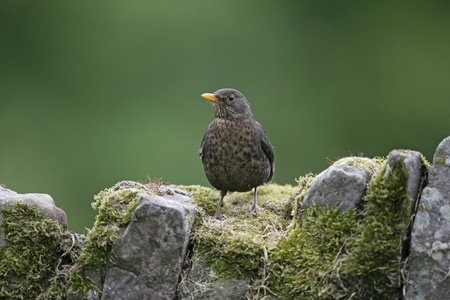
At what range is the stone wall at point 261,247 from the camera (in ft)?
7.79

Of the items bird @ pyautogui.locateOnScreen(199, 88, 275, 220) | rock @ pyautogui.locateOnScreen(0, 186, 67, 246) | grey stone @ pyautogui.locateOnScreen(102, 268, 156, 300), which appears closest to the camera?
grey stone @ pyautogui.locateOnScreen(102, 268, 156, 300)

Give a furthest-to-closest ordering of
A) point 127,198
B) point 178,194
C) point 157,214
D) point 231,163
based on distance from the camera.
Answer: point 231,163 < point 178,194 < point 127,198 < point 157,214

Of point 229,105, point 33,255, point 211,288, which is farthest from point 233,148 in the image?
point 33,255

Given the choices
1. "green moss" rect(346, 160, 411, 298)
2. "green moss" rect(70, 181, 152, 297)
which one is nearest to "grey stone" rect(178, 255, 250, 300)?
"green moss" rect(70, 181, 152, 297)

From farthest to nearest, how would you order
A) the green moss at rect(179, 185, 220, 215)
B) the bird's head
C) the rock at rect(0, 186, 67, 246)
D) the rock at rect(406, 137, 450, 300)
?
the bird's head
the green moss at rect(179, 185, 220, 215)
the rock at rect(0, 186, 67, 246)
the rock at rect(406, 137, 450, 300)

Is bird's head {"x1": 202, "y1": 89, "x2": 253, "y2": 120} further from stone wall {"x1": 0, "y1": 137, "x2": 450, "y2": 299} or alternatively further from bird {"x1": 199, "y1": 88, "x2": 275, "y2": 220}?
stone wall {"x1": 0, "y1": 137, "x2": 450, "y2": 299}

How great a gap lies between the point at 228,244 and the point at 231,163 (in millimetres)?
1275

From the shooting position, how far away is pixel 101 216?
2732 millimetres

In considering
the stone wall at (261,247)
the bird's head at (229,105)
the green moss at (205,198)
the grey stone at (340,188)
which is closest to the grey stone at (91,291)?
the stone wall at (261,247)

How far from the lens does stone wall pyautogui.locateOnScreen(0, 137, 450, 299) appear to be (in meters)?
2.38

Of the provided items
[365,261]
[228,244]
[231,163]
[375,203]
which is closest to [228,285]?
[228,244]

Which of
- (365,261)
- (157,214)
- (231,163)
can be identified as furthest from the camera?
(231,163)

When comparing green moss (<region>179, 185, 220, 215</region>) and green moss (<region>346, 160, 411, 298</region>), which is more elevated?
green moss (<region>179, 185, 220, 215</region>)

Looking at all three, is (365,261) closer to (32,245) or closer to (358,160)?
(358,160)
